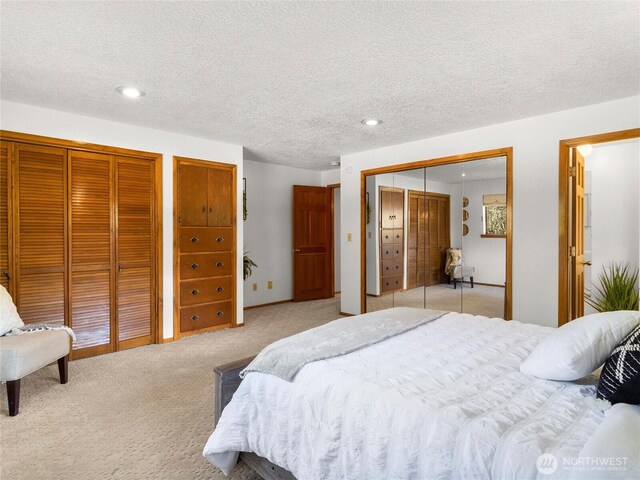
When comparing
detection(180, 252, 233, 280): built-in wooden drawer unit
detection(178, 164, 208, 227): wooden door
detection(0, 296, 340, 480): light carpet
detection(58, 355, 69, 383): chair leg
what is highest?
detection(178, 164, 208, 227): wooden door

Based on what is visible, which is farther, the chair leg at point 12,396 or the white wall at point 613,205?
the white wall at point 613,205

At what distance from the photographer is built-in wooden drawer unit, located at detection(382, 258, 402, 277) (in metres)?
4.77

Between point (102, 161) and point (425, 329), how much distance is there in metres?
3.40

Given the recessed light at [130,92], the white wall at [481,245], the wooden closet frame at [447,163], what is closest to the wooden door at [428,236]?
the white wall at [481,245]

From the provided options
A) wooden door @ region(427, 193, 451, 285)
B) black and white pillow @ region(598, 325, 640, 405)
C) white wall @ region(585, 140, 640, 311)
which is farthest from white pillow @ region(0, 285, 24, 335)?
white wall @ region(585, 140, 640, 311)

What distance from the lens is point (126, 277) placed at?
12.3ft

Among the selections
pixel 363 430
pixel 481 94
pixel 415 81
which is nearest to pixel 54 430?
pixel 363 430

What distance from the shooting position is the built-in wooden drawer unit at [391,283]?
4.78m

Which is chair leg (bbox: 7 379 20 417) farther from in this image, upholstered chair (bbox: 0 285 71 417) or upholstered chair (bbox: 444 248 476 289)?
upholstered chair (bbox: 444 248 476 289)

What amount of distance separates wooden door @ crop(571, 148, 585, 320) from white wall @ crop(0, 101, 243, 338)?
11.9 ft

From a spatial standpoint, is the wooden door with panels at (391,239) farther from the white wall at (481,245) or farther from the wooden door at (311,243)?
the wooden door at (311,243)

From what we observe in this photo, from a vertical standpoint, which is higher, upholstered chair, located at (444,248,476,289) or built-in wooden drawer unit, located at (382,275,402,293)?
upholstered chair, located at (444,248,476,289)

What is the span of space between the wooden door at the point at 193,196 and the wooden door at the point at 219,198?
4cm

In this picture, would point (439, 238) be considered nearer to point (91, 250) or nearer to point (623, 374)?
point (623, 374)
